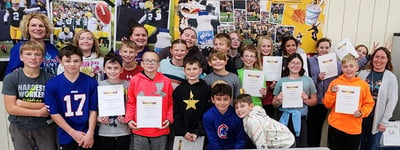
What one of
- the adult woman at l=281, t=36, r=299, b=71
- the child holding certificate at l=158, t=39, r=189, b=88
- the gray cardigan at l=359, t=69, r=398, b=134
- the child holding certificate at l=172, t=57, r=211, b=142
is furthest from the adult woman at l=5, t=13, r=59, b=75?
the gray cardigan at l=359, t=69, r=398, b=134

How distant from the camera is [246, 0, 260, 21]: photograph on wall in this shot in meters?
3.89

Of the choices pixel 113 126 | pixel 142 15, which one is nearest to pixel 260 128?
pixel 113 126

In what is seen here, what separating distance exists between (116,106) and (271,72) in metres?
1.68

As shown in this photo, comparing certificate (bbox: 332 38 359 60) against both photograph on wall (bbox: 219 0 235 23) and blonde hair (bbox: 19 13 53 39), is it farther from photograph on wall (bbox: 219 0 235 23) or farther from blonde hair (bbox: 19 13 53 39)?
blonde hair (bbox: 19 13 53 39)

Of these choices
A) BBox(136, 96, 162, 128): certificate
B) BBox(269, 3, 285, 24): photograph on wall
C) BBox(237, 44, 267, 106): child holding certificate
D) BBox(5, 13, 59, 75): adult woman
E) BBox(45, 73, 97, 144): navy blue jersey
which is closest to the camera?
BBox(45, 73, 97, 144): navy blue jersey

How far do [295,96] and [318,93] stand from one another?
0.58 meters

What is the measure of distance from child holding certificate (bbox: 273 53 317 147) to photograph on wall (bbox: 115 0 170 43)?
5.04 ft

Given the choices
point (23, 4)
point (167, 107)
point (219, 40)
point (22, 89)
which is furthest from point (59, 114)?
point (219, 40)

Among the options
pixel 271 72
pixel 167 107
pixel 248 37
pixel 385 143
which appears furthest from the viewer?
pixel 248 37

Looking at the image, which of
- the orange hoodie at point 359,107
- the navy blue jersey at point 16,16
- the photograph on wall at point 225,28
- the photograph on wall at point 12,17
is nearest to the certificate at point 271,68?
the orange hoodie at point 359,107

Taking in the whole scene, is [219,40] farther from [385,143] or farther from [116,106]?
[385,143]

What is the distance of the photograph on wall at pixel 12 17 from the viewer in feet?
11.0

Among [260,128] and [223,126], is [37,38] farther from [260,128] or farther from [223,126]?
[260,128]

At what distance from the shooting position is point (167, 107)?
2.85m
